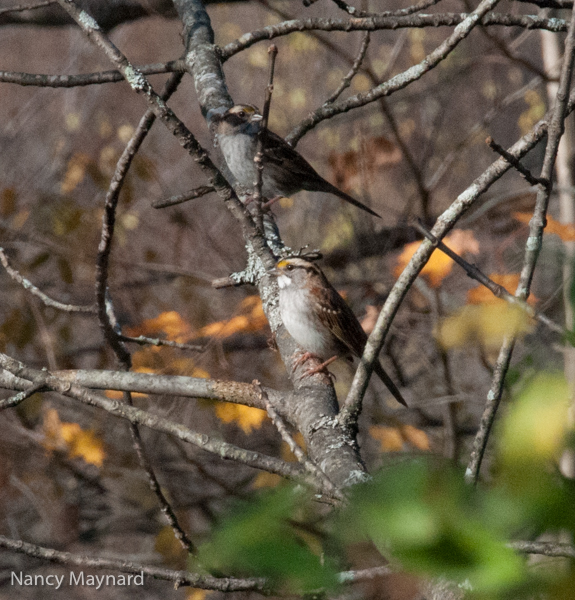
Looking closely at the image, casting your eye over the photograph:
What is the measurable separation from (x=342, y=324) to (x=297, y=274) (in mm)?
412

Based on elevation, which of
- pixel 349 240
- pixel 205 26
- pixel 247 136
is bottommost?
pixel 205 26

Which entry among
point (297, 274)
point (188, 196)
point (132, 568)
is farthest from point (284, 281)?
point (132, 568)

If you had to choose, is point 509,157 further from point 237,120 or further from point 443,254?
Answer: point 443,254

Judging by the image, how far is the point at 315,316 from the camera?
3184 millimetres

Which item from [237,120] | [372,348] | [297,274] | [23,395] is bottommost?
[372,348]

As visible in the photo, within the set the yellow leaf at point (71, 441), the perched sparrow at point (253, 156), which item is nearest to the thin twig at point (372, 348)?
the perched sparrow at point (253, 156)

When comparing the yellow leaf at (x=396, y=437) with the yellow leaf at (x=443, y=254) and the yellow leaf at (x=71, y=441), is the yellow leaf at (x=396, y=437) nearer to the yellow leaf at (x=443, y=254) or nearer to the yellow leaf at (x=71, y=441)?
the yellow leaf at (x=443, y=254)

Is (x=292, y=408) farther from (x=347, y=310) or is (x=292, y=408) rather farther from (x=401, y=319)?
(x=401, y=319)

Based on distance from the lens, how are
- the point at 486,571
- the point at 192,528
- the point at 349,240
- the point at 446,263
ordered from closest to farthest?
1. the point at 486,571
2. the point at 446,263
3. the point at 192,528
4. the point at 349,240

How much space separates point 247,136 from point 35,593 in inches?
192

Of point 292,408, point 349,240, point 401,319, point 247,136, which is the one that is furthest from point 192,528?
point 292,408

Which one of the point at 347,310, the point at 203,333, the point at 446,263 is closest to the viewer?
the point at 347,310

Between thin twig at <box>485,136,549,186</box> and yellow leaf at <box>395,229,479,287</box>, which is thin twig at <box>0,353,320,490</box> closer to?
thin twig at <box>485,136,549,186</box>

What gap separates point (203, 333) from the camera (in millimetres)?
5172
